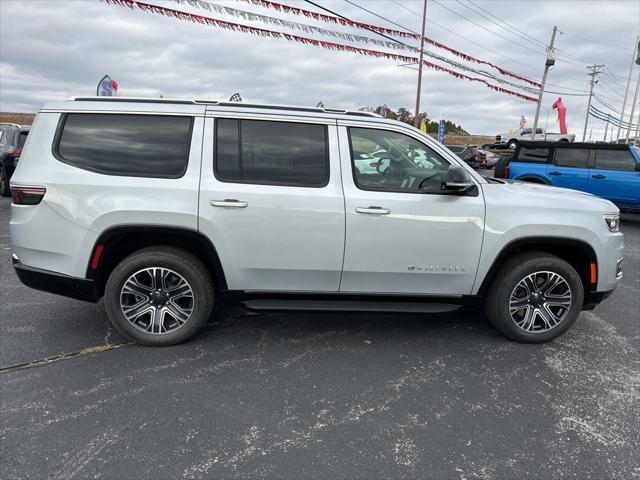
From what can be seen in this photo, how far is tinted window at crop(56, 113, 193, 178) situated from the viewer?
3.46 m

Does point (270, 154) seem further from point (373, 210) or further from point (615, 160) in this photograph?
point (615, 160)

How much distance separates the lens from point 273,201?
344cm

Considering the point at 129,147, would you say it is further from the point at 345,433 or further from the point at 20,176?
the point at 345,433

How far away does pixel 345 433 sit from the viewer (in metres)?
2.65

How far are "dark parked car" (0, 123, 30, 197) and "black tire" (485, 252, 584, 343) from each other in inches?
446

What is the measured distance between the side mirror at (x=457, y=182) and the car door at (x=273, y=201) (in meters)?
0.84

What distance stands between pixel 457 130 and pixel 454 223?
116 m

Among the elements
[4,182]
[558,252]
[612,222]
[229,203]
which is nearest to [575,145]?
[612,222]

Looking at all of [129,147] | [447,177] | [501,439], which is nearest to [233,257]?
[129,147]

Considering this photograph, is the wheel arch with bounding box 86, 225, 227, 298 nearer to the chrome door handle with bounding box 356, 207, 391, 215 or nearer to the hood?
the chrome door handle with bounding box 356, 207, 391, 215

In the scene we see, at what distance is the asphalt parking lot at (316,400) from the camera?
2.41 metres

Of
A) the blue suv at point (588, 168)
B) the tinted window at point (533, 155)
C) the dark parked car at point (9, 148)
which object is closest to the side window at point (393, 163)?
the blue suv at point (588, 168)

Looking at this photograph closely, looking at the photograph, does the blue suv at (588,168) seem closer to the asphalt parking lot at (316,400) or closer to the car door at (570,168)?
the car door at (570,168)

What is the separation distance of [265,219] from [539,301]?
2424 millimetres
